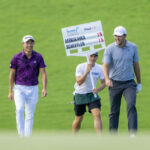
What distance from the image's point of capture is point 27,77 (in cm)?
1141

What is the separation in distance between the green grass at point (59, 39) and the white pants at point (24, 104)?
2871mm

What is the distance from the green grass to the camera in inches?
617

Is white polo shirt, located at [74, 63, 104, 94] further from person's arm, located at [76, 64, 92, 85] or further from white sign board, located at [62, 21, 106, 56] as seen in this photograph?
white sign board, located at [62, 21, 106, 56]

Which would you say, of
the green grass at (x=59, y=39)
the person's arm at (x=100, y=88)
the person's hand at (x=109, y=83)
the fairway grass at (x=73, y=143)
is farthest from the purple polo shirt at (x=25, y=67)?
the fairway grass at (x=73, y=143)

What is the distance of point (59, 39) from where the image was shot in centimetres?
2497

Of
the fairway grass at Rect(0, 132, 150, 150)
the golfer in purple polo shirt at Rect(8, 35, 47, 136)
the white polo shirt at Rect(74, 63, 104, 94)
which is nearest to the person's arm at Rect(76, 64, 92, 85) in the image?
the white polo shirt at Rect(74, 63, 104, 94)

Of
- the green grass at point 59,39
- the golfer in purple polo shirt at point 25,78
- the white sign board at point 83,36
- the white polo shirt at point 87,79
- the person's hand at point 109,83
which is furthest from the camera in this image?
the green grass at point 59,39

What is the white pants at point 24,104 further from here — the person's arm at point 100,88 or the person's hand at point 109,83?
the person's hand at point 109,83

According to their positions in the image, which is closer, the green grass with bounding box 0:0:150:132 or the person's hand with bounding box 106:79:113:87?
the person's hand with bounding box 106:79:113:87

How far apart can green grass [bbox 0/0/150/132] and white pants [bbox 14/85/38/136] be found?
2871 millimetres

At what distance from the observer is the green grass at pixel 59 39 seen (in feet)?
51.4

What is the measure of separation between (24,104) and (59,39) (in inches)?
535

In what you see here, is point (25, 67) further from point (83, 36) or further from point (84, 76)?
point (83, 36)

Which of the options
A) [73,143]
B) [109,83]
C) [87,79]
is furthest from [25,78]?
[73,143]
